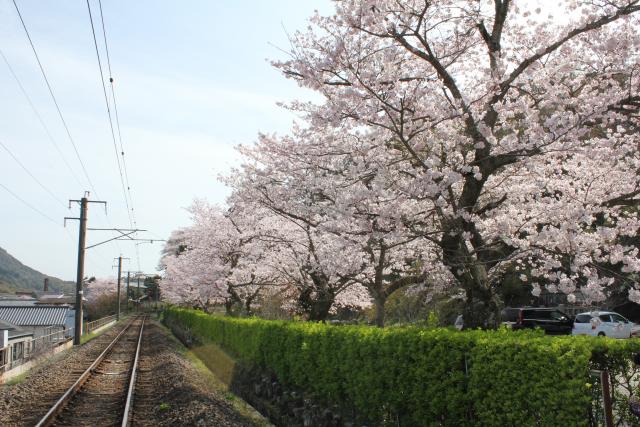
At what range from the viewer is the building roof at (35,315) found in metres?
51.4

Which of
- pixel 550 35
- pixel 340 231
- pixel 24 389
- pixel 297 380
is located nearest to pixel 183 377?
pixel 24 389

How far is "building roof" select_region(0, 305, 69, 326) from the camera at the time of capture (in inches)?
2024

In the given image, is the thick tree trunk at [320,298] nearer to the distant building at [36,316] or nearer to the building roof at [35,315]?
the distant building at [36,316]

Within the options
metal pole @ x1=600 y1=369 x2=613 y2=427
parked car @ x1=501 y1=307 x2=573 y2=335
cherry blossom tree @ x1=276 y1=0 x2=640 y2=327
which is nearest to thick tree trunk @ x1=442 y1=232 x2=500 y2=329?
cherry blossom tree @ x1=276 y1=0 x2=640 y2=327

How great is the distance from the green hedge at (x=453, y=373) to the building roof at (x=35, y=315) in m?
47.3

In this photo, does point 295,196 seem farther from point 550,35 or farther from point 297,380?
point 550,35

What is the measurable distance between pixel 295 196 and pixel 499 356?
25.4ft

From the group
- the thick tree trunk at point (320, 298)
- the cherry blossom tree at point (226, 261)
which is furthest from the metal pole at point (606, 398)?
the cherry blossom tree at point (226, 261)

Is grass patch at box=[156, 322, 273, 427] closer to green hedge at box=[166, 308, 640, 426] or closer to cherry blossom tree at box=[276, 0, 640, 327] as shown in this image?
green hedge at box=[166, 308, 640, 426]

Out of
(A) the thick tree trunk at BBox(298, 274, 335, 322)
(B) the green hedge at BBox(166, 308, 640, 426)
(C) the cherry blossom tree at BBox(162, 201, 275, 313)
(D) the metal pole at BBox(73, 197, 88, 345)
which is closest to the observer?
(B) the green hedge at BBox(166, 308, 640, 426)

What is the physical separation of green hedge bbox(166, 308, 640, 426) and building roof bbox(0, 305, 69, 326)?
47346 mm

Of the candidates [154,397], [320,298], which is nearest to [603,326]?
[320,298]

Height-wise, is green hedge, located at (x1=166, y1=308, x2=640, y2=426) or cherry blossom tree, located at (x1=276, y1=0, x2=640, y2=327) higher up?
cherry blossom tree, located at (x1=276, y1=0, x2=640, y2=327)

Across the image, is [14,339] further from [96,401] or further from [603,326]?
[603,326]
